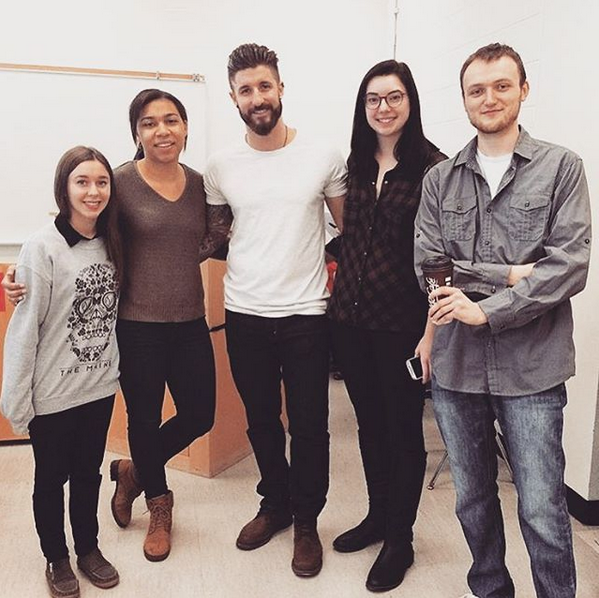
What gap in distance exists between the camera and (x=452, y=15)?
362 centimetres

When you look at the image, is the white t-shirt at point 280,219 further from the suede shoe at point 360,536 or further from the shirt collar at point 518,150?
the suede shoe at point 360,536

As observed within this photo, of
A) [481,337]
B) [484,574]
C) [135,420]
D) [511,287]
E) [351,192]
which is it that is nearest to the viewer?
[511,287]

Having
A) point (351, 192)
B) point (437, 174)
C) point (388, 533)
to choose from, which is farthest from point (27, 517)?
point (437, 174)

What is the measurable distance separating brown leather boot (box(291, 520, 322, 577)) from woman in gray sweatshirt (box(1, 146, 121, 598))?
60 cm

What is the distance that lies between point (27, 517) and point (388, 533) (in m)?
1.40

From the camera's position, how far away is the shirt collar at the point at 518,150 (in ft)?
5.23

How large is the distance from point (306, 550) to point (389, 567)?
0.93ft

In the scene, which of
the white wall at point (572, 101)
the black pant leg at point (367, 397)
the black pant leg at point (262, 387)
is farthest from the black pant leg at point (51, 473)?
the white wall at point (572, 101)

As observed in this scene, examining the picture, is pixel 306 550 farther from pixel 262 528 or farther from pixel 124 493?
pixel 124 493

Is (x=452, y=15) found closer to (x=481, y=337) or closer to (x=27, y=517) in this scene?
(x=481, y=337)

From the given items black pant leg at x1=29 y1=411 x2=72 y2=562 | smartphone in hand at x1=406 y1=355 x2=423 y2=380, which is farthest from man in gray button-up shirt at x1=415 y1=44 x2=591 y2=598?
black pant leg at x1=29 y1=411 x2=72 y2=562

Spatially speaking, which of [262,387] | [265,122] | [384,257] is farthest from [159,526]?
[265,122]

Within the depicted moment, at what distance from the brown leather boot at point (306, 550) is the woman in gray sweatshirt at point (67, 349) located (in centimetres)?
60

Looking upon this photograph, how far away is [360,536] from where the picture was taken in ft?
7.68
